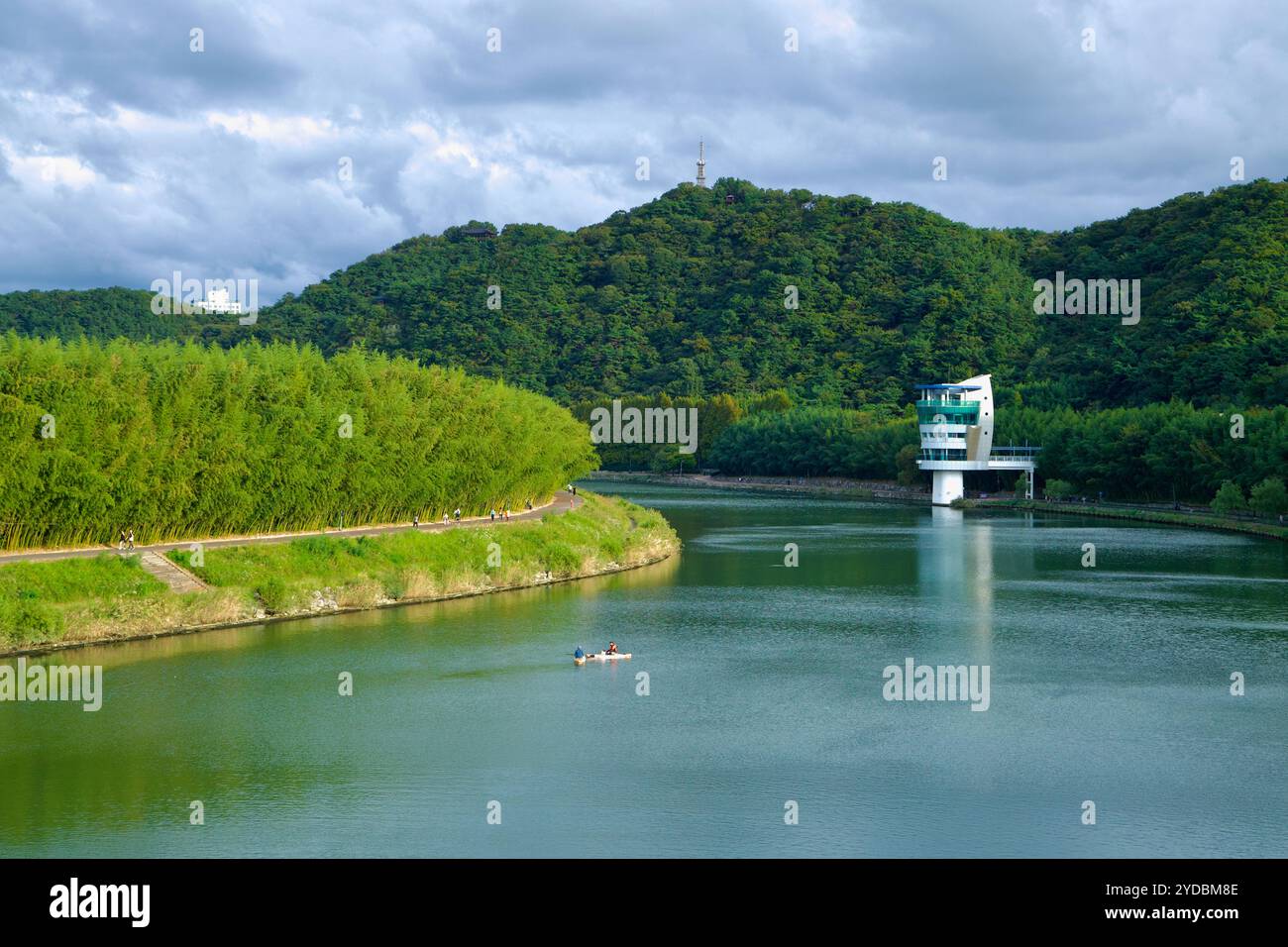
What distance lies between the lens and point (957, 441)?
94125mm

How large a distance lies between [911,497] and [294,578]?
7076cm

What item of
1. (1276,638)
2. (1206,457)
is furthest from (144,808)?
(1206,457)

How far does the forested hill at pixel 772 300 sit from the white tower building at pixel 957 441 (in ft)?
62.3

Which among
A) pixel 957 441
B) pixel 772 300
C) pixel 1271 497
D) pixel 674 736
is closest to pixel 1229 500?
pixel 1271 497

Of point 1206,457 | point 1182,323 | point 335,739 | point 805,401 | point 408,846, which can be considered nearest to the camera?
point 408,846

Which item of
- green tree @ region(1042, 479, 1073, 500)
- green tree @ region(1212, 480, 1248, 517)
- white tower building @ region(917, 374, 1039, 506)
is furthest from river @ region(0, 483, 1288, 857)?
white tower building @ region(917, 374, 1039, 506)

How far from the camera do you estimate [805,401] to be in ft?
468

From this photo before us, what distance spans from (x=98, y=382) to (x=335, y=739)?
658 inches

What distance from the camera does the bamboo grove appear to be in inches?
1361

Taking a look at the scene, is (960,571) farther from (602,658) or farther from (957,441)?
(957,441)

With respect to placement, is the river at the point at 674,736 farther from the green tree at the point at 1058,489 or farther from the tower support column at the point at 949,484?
the tower support column at the point at 949,484

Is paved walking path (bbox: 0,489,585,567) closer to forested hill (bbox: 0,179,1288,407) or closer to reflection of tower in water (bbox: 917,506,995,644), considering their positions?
reflection of tower in water (bbox: 917,506,995,644)

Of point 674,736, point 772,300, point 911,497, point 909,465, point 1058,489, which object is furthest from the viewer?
point 772,300

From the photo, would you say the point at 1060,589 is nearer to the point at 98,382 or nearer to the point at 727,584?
the point at 727,584
